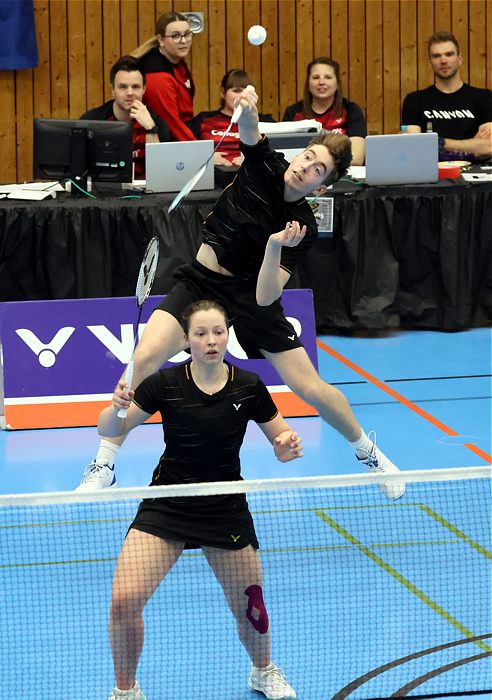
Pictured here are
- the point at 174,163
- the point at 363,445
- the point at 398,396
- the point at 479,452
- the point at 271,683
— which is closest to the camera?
the point at 271,683

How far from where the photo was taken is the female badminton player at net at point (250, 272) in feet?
19.7

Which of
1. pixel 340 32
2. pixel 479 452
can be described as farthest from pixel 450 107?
pixel 479 452

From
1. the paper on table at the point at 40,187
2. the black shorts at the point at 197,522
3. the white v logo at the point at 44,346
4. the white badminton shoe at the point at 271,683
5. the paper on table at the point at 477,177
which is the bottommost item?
the white badminton shoe at the point at 271,683

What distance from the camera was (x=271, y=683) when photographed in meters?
4.53

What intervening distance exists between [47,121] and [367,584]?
5649 millimetres

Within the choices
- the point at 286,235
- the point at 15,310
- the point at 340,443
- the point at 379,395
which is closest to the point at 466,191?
the point at 379,395

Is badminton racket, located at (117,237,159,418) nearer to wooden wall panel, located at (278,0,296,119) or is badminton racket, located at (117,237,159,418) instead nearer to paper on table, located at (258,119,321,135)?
paper on table, located at (258,119,321,135)

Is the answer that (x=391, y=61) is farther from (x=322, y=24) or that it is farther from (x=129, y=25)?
(x=129, y=25)

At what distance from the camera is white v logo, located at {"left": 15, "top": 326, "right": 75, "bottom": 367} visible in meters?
8.13

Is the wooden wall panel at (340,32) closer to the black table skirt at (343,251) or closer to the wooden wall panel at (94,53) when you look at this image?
the wooden wall panel at (94,53)

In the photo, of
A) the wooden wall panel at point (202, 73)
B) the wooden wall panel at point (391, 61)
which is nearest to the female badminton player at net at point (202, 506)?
the wooden wall panel at point (202, 73)

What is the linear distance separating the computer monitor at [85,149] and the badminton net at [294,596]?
396 centimetres

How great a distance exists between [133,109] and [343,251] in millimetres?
2188

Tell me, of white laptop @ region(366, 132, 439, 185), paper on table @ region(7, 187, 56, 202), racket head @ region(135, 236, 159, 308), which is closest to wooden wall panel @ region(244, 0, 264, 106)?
white laptop @ region(366, 132, 439, 185)
